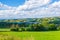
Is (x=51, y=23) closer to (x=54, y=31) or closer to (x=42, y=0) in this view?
(x=54, y=31)

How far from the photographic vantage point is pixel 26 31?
9.31 feet

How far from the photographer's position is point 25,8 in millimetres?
2900

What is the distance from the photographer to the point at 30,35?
2809 millimetres

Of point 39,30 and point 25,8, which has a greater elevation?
point 25,8

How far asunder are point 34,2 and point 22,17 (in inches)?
15.3

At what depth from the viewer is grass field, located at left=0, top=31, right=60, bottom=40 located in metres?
2.76

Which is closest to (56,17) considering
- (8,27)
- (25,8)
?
(25,8)

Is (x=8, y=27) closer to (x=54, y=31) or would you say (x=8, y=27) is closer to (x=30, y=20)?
(x=30, y=20)

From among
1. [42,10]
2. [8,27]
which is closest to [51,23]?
[42,10]

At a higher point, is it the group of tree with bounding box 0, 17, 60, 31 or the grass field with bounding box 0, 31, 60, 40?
the group of tree with bounding box 0, 17, 60, 31

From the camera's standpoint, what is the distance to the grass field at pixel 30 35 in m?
2.76

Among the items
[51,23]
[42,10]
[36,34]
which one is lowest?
[36,34]

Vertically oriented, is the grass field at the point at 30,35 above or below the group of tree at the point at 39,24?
below

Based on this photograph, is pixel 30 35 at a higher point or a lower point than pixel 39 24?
lower
